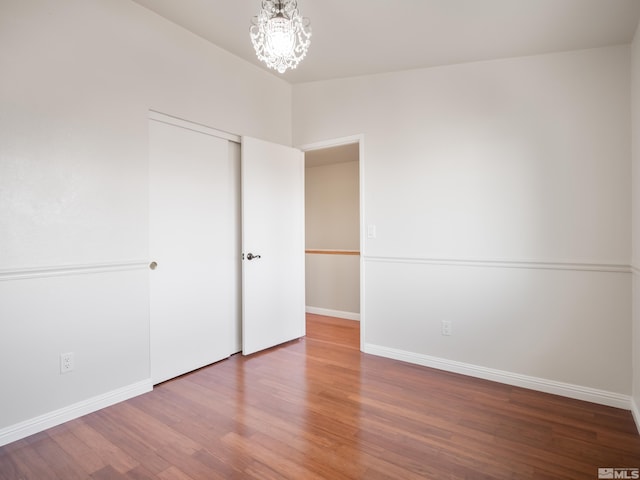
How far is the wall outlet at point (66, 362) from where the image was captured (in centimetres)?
216

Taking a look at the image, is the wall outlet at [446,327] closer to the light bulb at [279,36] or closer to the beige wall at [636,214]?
the beige wall at [636,214]

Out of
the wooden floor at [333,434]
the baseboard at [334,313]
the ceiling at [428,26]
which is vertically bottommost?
the wooden floor at [333,434]

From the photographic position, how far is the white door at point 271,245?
3277mm

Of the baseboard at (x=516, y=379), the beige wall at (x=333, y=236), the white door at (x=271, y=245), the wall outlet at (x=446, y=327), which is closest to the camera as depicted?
the baseboard at (x=516, y=379)

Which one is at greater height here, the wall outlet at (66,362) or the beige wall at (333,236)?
the beige wall at (333,236)

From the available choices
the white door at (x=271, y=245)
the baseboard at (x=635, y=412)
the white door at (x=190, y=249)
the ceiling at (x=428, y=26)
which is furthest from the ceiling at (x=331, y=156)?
the baseboard at (x=635, y=412)

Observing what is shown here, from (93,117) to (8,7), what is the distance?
633mm

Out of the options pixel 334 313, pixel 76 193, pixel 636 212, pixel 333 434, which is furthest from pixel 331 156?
pixel 333 434

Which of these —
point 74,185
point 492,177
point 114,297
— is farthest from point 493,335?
point 74,185

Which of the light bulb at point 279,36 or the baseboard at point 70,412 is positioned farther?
the baseboard at point 70,412

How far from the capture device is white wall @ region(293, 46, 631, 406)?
238 cm

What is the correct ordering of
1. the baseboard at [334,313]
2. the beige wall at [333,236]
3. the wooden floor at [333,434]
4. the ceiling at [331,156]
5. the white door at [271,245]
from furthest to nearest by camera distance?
the beige wall at [333,236] < the baseboard at [334,313] < the ceiling at [331,156] < the white door at [271,245] < the wooden floor at [333,434]

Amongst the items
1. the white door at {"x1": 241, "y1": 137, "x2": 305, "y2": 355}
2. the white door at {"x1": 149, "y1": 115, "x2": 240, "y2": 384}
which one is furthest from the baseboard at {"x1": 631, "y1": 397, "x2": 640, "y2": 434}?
the white door at {"x1": 149, "y1": 115, "x2": 240, "y2": 384}

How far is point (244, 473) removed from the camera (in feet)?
5.51
